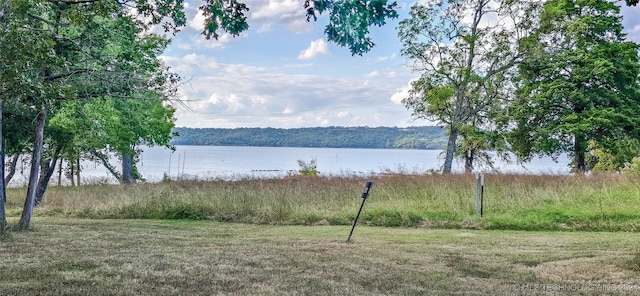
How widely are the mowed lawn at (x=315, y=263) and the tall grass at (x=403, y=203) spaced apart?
4.15ft

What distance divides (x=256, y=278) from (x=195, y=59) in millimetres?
11406

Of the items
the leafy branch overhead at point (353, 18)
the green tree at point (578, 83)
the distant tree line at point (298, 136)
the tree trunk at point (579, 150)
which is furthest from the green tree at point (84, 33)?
the distant tree line at point (298, 136)

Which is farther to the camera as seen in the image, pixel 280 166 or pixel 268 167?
pixel 280 166

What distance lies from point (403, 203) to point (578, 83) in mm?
12781

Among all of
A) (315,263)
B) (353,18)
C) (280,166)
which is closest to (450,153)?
(315,263)

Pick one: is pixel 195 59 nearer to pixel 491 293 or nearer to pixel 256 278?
pixel 256 278

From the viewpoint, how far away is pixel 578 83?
19.8 meters

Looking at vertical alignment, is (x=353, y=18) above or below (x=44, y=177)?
above

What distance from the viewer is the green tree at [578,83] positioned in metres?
18.9

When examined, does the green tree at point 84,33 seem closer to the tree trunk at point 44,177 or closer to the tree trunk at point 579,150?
the tree trunk at point 44,177

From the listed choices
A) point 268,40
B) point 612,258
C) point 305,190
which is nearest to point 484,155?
point 305,190

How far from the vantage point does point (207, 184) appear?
569 inches

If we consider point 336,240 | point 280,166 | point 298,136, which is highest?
point 298,136

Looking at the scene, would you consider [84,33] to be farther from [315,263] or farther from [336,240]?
[315,263]
